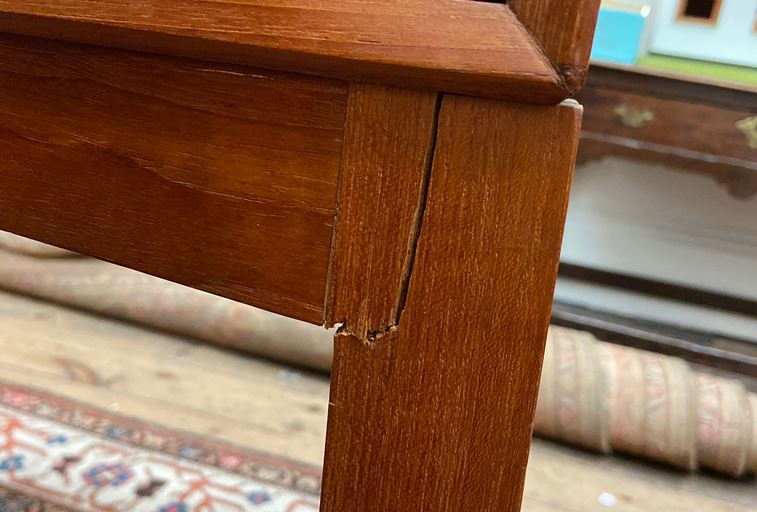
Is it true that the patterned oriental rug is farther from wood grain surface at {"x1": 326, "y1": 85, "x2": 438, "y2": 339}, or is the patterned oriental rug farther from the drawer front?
the drawer front

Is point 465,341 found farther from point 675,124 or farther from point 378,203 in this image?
point 675,124

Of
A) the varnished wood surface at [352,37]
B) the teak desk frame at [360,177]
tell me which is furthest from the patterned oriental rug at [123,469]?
the varnished wood surface at [352,37]

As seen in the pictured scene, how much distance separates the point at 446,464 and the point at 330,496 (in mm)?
69

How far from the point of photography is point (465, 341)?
1.00 feet

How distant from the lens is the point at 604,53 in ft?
4.73

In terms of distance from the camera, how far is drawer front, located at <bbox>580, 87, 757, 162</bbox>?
1321 millimetres

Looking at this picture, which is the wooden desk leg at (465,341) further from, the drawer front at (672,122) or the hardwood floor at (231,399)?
the drawer front at (672,122)

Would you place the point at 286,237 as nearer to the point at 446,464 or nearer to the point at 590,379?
the point at 446,464

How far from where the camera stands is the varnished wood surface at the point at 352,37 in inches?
9.8

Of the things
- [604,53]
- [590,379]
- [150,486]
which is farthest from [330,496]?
[604,53]

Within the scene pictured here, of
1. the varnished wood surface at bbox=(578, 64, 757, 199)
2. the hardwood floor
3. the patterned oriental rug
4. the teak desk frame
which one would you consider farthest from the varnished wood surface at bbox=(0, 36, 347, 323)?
the varnished wood surface at bbox=(578, 64, 757, 199)

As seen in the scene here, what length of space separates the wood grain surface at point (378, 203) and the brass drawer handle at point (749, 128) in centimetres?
125

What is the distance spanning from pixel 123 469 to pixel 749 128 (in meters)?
1.27

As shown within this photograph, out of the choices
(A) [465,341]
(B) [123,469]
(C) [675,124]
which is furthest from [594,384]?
(A) [465,341]
